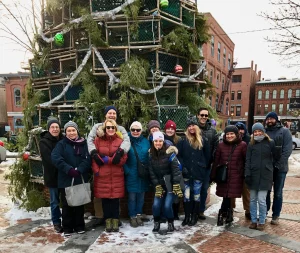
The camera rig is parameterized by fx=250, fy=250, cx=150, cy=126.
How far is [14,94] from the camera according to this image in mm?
30984

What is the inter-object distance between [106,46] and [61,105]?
1.65 m

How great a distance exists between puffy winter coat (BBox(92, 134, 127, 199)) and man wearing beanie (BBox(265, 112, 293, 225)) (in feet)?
8.54

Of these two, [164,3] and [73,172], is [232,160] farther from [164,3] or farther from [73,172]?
[164,3]

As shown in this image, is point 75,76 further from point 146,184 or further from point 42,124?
point 146,184

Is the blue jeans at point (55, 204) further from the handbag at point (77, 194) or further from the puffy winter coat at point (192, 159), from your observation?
the puffy winter coat at point (192, 159)

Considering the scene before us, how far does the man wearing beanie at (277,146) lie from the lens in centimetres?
426

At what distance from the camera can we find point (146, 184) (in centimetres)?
433

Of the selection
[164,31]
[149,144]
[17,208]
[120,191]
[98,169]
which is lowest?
[17,208]

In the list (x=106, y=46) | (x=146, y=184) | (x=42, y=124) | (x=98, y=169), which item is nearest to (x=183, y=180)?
(x=146, y=184)

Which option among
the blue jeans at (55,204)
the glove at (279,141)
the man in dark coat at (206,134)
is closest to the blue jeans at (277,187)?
the glove at (279,141)

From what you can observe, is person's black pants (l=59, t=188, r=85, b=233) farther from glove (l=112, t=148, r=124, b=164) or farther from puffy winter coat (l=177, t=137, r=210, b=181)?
puffy winter coat (l=177, t=137, r=210, b=181)

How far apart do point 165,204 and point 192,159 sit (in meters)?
0.87

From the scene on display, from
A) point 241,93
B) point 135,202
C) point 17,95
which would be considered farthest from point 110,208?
point 241,93

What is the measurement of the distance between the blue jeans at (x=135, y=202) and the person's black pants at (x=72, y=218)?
2.72 ft
